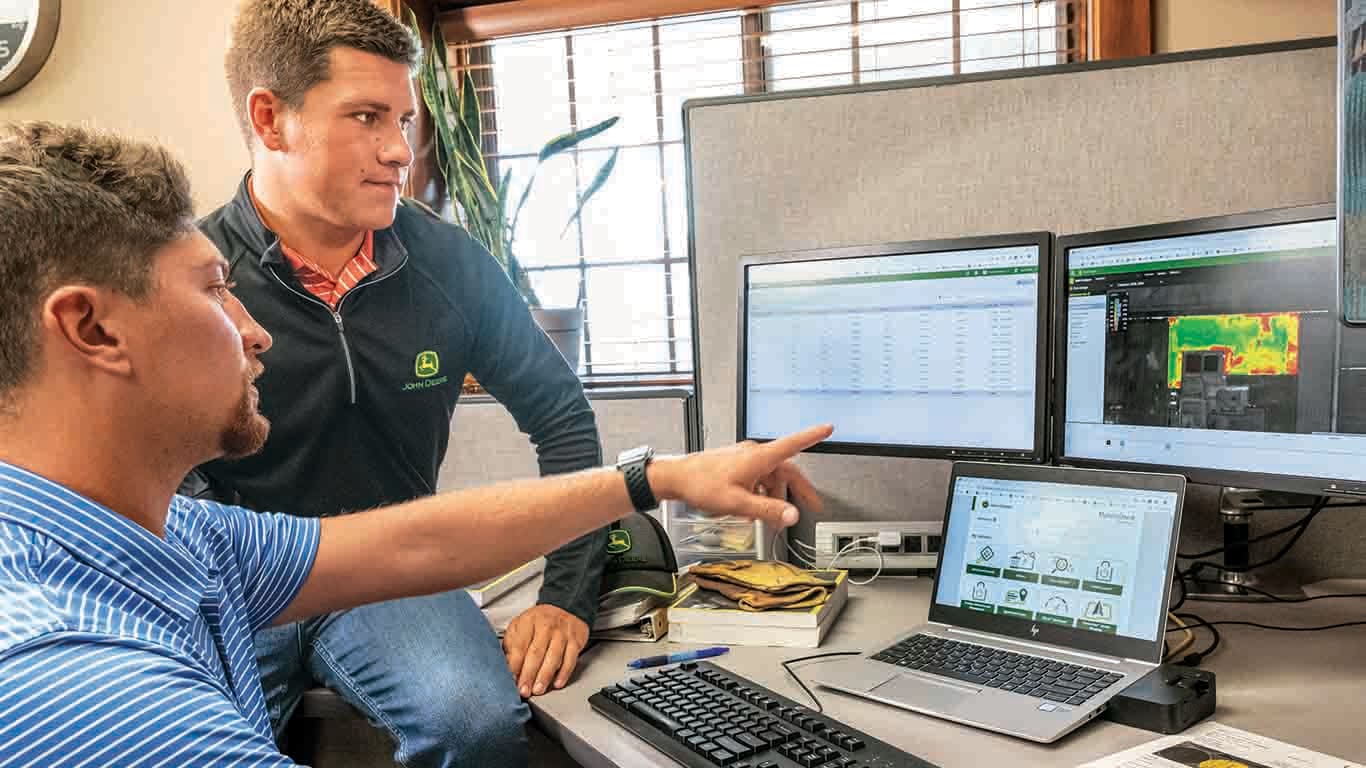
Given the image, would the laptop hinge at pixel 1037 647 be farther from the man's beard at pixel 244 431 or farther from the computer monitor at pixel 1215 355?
the man's beard at pixel 244 431

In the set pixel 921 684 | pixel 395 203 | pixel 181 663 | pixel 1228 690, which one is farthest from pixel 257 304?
pixel 1228 690

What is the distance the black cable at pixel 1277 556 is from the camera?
1.33m

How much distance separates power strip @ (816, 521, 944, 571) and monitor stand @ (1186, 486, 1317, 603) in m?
0.32

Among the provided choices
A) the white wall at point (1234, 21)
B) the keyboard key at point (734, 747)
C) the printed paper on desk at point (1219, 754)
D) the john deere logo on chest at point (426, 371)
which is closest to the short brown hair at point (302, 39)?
the john deere logo on chest at point (426, 371)

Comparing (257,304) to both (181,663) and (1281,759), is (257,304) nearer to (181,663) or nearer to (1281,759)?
(181,663)

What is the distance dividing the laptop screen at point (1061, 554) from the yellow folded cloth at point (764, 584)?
145mm

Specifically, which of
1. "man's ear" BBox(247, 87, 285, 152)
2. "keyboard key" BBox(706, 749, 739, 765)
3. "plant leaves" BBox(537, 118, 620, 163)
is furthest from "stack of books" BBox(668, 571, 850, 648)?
"plant leaves" BBox(537, 118, 620, 163)

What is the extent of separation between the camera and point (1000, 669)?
1.02 meters

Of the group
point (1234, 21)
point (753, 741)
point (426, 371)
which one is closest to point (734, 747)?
point (753, 741)

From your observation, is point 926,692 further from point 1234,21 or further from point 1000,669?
point 1234,21

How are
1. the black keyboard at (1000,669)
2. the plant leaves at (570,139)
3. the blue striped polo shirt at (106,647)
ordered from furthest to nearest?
the plant leaves at (570,139), the black keyboard at (1000,669), the blue striped polo shirt at (106,647)

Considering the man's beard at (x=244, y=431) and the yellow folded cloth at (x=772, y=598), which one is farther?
the yellow folded cloth at (x=772, y=598)

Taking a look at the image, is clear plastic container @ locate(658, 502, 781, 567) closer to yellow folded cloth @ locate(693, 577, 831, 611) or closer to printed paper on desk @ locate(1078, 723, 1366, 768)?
yellow folded cloth @ locate(693, 577, 831, 611)

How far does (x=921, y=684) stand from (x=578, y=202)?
210 cm
